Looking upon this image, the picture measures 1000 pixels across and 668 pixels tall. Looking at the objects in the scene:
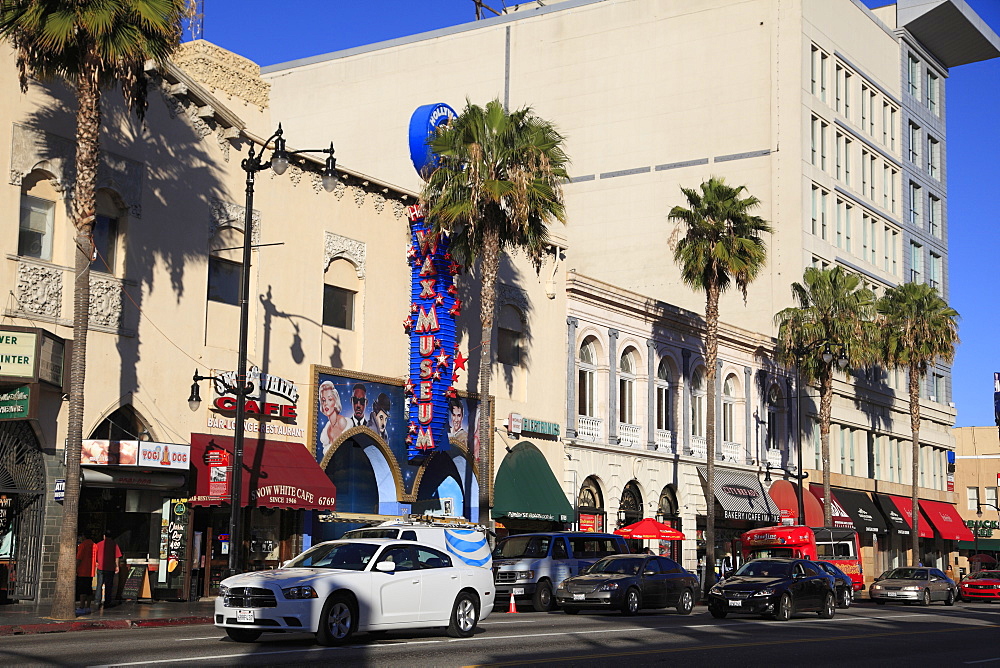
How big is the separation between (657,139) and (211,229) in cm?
→ 3628

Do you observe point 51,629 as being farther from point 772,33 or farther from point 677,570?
point 772,33

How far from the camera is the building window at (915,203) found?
250 ft

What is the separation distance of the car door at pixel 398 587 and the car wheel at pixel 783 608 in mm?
11499

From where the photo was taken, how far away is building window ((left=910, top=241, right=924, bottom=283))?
247 feet

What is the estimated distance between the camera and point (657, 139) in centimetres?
6356

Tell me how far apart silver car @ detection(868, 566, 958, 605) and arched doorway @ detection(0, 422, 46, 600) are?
2726cm

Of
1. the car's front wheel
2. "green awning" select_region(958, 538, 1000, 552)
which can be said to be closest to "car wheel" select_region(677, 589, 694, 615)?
the car's front wheel

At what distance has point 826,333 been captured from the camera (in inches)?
2106

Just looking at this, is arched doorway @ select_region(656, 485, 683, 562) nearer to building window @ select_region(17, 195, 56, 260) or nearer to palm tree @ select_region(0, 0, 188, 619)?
building window @ select_region(17, 195, 56, 260)

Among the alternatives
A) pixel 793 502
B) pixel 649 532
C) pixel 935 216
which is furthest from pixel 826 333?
pixel 935 216

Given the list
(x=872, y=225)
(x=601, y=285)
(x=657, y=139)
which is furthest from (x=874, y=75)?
(x=601, y=285)

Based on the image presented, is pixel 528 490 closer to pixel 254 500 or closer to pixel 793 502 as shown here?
pixel 254 500

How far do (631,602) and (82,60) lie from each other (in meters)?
16.7

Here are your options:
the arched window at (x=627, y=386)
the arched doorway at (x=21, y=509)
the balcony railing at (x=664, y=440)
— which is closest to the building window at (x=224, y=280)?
the arched doorway at (x=21, y=509)
